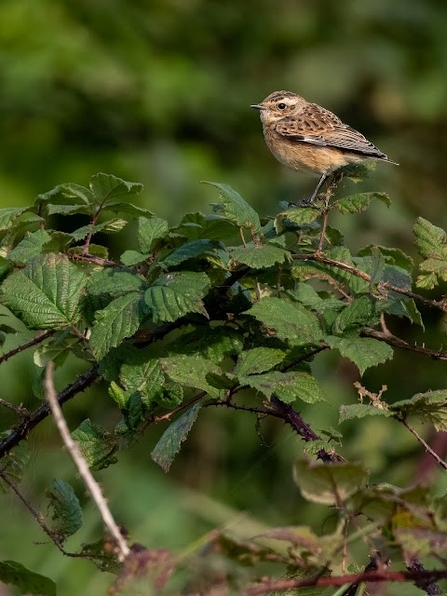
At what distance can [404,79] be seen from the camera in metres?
7.96

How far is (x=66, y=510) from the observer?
217 centimetres

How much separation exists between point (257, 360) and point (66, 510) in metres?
0.51

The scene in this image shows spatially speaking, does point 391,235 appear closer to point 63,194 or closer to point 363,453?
point 363,453

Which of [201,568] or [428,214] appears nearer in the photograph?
[201,568]

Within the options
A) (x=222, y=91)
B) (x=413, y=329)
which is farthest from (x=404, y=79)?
(x=413, y=329)

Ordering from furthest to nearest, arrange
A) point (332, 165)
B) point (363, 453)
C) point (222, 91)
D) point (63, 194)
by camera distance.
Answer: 1. point (222, 91)
2. point (363, 453)
3. point (332, 165)
4. point (63, 194)

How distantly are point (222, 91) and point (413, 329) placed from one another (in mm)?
2302

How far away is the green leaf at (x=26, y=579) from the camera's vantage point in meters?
2.12

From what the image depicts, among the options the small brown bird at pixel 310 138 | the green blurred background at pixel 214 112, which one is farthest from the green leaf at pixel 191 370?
the green blurred background at pixel 214 112

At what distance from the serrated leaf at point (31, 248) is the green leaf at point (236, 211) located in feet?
1.17

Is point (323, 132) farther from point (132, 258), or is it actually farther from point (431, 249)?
point (132, 258)

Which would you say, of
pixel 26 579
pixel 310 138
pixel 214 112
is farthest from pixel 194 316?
pixel 214 112

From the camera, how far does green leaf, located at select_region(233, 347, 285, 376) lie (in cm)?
196

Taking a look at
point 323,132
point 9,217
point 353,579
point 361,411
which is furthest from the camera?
point 323,132
